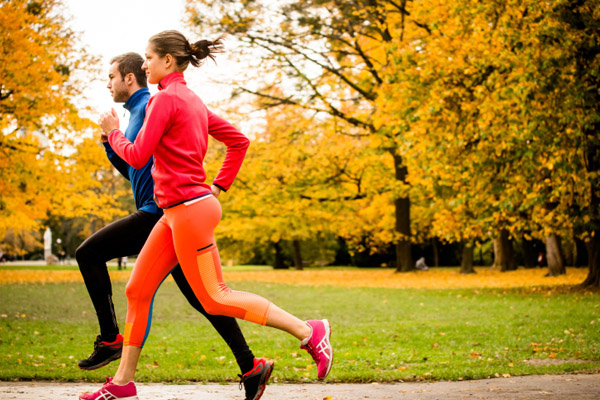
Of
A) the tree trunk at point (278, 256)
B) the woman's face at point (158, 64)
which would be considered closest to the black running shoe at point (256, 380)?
the woman's face at point (158, 64)

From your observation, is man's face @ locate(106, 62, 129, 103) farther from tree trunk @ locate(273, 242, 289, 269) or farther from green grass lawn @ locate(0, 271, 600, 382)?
tree trunk @ locate(273, 242, 289, 269)

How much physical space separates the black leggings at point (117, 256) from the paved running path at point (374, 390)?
0.72 metres

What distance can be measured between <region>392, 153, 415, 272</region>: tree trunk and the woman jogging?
22723 mm

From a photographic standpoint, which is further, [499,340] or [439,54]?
[439,54]

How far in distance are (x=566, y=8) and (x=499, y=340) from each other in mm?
8269

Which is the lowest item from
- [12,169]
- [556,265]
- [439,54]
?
[556,265]

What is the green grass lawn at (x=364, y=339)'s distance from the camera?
20.2 feet

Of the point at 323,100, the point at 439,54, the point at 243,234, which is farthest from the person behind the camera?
the point at 243,234

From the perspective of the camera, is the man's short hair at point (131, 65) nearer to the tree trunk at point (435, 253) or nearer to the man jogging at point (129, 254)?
the man jogging at point (129, 254)

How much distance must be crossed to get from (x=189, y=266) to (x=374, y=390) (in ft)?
6.87

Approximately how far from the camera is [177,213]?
146 inches

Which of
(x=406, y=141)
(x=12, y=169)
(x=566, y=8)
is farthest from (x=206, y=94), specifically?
(x=566, y=8)

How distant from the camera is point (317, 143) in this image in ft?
89.4

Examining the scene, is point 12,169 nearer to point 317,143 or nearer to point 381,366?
point 317,143
